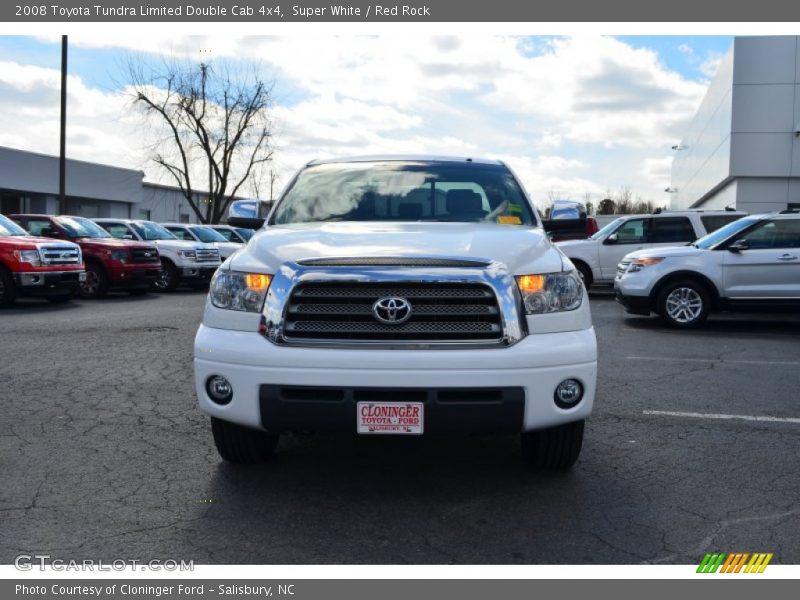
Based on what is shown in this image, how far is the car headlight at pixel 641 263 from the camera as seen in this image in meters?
12.3

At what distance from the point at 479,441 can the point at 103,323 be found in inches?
328

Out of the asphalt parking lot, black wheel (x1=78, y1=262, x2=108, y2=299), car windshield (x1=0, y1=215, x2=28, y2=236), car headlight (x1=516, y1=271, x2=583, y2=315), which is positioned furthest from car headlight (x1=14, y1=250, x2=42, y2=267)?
car headlight (x1=516, y1=271, x2=583, y2=315)

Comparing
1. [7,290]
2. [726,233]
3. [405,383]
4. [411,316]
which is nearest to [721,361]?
[726,233]

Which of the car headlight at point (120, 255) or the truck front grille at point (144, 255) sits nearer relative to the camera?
the car headlight at point (120, 255)

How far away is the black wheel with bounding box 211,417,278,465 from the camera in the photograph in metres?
4.54

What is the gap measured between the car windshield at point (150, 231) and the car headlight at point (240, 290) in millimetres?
16488

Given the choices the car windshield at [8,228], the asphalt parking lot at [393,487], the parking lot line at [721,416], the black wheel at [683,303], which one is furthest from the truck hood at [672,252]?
the car windshield at [8,228]

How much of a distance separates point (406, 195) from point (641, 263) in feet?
25.6

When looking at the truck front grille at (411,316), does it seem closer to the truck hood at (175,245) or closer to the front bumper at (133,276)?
the front bumper at (133,276)

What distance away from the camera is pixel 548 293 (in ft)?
13.8

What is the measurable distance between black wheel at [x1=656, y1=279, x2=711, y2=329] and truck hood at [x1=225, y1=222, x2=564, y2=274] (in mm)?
7847

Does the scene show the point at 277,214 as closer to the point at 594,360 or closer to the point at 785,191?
the point at 594,360

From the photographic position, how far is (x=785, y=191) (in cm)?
3117

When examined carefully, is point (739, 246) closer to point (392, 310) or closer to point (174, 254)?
point (392, 310)
